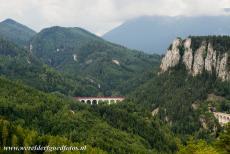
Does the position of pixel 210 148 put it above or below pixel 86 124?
above

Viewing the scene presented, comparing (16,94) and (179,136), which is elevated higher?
(16,94)

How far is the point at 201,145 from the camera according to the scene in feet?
294

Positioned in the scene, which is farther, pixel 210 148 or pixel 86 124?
pixel 86 124

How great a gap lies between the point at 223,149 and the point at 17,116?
91.1 metres

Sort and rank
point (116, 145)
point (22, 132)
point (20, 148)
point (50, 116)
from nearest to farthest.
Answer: point (20, 148) → point (22, 132) → point (116, 145) → point (50, 116)

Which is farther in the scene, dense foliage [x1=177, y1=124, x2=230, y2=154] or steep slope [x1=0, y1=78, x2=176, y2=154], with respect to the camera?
steep slope [x1=0, y1=78, x2=176, y2=154]

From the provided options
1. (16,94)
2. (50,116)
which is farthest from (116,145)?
(16,94)

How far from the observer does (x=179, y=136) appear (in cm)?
19575

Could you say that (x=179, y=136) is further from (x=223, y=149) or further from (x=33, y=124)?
(x=223, y=149)

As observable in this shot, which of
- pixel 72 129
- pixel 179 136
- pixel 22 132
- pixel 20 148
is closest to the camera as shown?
pixel 20 148

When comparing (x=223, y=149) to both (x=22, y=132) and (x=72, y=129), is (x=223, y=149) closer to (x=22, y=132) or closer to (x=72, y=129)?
(x=22, y=132)

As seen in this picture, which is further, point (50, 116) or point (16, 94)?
point (16, 94)

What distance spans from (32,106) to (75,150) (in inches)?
2788

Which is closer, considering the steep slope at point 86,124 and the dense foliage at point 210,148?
the dense foliage at point 210,148
